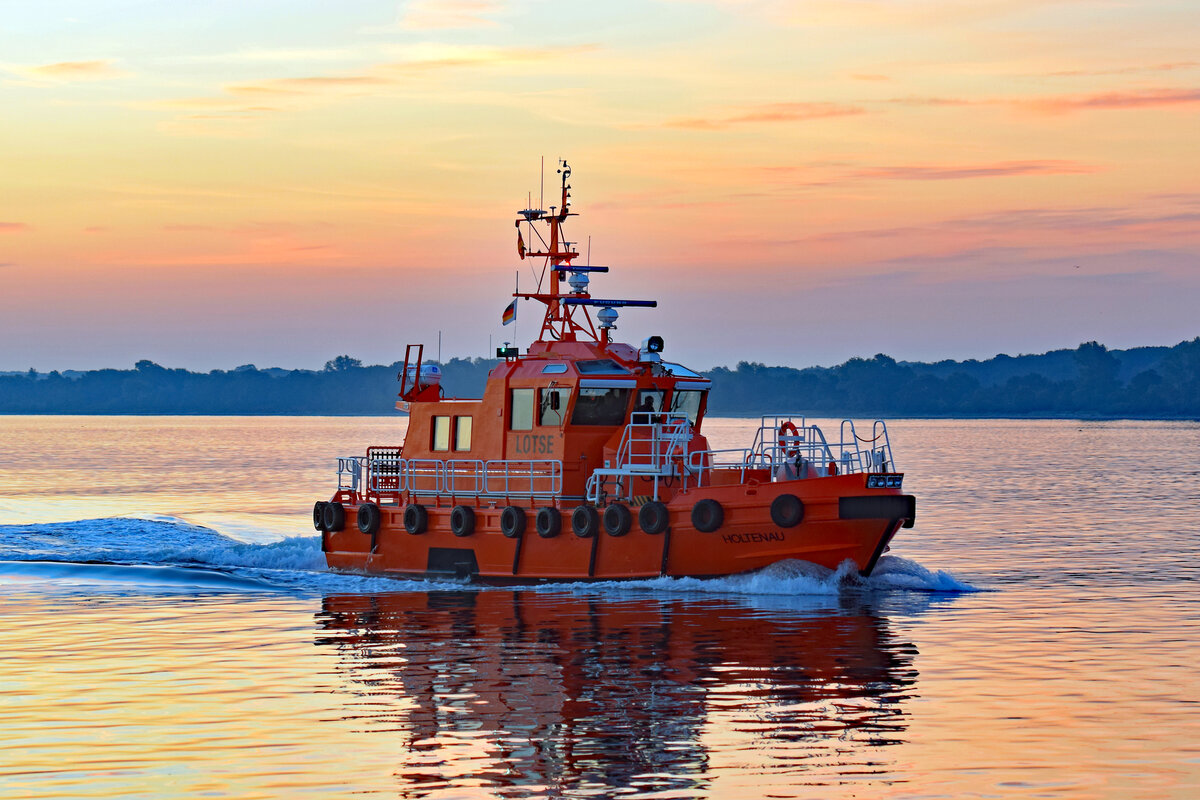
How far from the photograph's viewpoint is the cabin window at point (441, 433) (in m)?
23.9

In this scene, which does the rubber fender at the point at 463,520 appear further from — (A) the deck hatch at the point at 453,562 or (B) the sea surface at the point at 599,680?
(B) the sea surface at the point at 599,680

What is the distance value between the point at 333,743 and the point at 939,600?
38.1 feet

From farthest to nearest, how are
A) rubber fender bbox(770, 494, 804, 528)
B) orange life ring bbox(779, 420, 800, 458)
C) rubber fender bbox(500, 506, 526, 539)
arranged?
rubber fender bbox(500, 506, 526, 539), orange life ring bbox(779, 420, 800, 458), rubber fender bbox(770, 494, 804, 528)

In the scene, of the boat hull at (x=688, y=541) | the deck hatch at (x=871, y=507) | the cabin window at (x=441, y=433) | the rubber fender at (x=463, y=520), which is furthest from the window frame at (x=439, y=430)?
the deck hatch at (x=871, y=507)

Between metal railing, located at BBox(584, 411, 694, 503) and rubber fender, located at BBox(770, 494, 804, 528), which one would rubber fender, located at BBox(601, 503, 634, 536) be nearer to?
metal railing, located at BBox(584, 411, 694, 503)

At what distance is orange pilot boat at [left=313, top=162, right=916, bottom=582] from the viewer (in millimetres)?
20359

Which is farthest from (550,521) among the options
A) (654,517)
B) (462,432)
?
(462,432)

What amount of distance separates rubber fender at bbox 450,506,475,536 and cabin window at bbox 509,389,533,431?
1515 millimetres

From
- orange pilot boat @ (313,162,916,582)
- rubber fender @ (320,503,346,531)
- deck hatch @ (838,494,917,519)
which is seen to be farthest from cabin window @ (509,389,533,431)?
deck hatch @ (838,494,917,519)

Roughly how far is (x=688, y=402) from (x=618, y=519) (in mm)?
3195

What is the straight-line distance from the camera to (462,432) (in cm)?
2370

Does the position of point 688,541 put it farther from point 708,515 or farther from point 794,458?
point 794,458

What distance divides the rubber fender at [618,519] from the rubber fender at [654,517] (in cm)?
24

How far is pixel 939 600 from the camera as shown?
21.0 m
